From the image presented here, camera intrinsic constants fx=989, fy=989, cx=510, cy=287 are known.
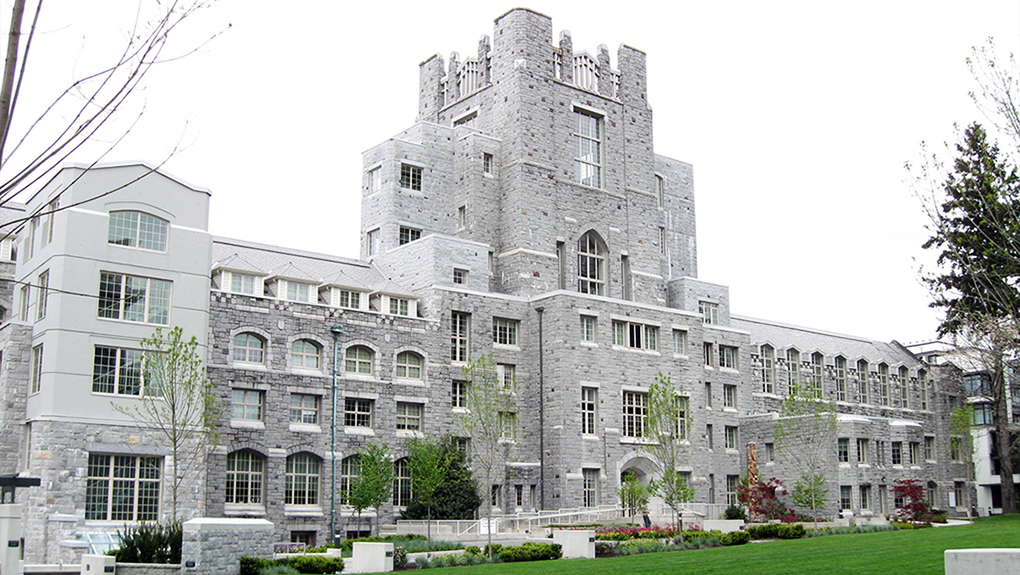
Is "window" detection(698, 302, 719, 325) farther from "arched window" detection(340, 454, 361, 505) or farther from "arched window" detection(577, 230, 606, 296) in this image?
"arched window" detection(340, 454, 361, 505)

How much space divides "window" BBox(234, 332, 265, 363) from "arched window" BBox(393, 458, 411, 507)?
7593mm

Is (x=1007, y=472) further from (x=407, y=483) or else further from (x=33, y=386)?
(x=33, y=386)

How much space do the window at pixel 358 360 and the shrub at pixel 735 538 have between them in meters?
17.1

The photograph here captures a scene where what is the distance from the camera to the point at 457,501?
40.9 metres

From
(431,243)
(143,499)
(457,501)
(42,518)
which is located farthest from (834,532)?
(42,518)

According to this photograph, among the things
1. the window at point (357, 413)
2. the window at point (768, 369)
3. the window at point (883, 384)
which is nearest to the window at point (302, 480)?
the window at point (357, 413)

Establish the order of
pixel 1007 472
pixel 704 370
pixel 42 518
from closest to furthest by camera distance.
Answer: pixel 42 518
pixel 704 370
pixel 1007 472

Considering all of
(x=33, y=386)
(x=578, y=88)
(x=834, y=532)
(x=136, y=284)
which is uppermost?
(x=578, y=88)

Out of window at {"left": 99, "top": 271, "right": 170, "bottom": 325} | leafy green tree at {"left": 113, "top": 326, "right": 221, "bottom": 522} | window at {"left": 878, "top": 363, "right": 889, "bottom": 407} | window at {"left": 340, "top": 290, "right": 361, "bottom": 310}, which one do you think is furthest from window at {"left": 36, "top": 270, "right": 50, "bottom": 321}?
window at {"left": 878, "top": 363, "right": 889, "bottom": 407}

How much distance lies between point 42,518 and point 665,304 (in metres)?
34.5

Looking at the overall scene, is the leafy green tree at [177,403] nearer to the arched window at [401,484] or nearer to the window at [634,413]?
the arched window at [401,484]

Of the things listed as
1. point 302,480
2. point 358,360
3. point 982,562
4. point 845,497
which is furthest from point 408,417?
point 982,562

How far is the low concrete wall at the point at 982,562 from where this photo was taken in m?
13.2

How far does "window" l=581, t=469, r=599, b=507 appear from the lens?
45469 mm
